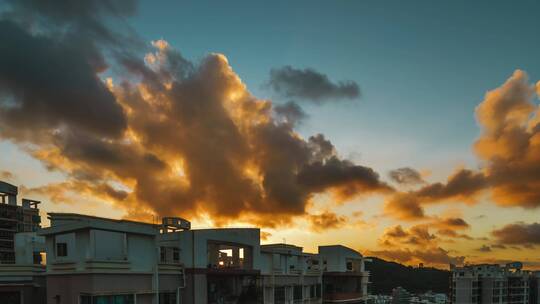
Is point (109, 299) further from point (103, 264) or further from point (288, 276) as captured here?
point (288, 276)

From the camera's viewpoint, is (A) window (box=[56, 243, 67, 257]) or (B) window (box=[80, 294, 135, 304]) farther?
(A) window (box=[56, 243, 67, 257])

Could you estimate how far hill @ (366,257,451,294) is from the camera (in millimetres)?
161875

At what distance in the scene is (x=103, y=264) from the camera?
2527cm

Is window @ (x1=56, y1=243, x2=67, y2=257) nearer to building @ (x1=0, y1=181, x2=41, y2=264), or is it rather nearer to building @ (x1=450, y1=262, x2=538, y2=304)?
building @ (x1=0, y1=181, x2=41, y2=264)

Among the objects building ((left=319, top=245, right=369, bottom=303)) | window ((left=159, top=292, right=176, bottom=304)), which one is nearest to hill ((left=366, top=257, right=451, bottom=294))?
building ((left=319, top=245, right=369, bottom=303))

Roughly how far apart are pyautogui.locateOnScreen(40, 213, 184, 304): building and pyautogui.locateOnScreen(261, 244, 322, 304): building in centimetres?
1400

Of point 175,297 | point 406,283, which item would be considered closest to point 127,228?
point 175,297

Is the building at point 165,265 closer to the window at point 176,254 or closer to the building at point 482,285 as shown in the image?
the window at point 176,254

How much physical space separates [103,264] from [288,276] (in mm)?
25117

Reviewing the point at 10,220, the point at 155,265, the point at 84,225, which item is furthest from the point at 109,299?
the point at 10,220

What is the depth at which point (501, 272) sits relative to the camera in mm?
88812

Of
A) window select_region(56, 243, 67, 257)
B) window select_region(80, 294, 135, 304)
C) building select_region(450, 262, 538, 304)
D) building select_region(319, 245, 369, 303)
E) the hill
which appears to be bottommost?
the hill

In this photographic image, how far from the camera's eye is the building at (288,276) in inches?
1697

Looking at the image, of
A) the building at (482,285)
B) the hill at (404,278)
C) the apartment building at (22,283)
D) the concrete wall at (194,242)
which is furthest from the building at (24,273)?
the hill at (404,278)
